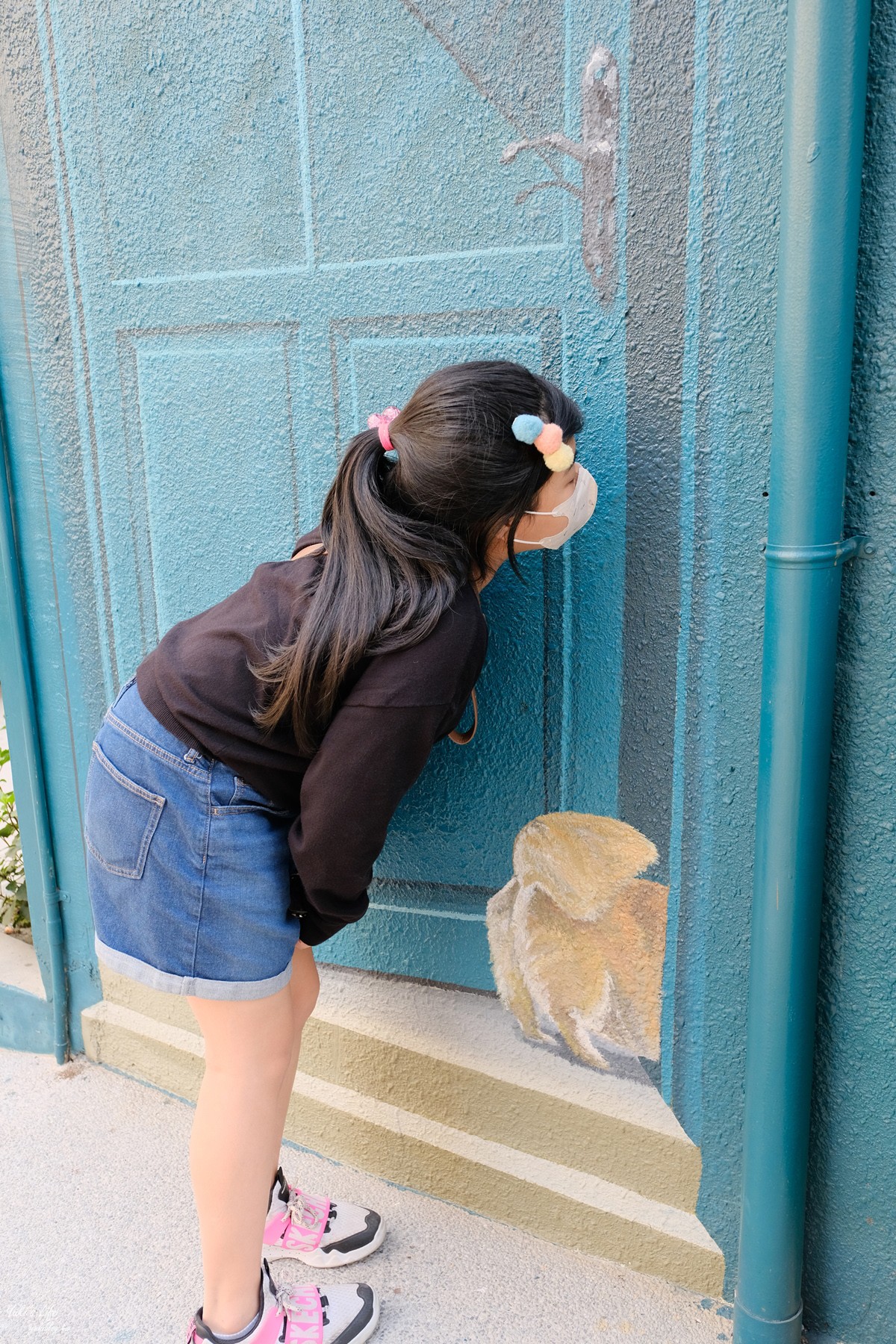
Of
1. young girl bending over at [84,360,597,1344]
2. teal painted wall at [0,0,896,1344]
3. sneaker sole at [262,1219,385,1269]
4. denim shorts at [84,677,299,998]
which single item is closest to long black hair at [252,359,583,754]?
young girl bending over at [84,360,597,1344]

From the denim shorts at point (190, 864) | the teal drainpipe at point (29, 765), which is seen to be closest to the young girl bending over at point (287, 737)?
the denim shorts at point (190, 864)

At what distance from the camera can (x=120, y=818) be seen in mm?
1615

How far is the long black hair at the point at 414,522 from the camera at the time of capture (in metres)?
1.46

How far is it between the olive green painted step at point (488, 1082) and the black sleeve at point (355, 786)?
737 mm

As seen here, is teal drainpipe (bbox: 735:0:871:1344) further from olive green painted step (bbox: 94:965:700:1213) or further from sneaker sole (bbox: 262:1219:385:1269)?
sneaker sole (bbox: 262:1219:385:1269)

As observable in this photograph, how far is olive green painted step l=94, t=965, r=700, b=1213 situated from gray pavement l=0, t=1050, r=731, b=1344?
0.63ft

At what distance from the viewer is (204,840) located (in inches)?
62.9

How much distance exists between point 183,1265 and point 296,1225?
0.82 ft

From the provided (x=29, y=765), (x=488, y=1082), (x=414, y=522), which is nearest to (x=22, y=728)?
(x=29, y=765)

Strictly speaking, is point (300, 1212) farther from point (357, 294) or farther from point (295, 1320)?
point (357, 294)

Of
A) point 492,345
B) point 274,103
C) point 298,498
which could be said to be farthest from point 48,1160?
point 274,103

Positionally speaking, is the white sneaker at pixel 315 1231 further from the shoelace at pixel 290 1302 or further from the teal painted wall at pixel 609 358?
the teal painted wall at pixel 609 358

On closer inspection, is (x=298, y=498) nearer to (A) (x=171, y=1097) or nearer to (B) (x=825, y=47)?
(B) (x=825, y=47)

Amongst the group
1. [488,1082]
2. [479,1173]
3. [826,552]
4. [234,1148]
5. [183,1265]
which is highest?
[826,552]
